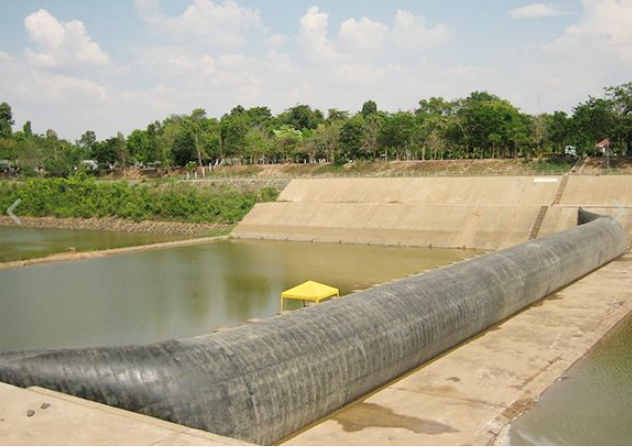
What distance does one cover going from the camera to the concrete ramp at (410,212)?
42719 millimetres

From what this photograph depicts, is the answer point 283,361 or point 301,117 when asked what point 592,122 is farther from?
point 301,117

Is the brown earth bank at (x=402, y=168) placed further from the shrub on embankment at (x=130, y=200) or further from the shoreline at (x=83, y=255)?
the shoreline at (x=83, y=255)

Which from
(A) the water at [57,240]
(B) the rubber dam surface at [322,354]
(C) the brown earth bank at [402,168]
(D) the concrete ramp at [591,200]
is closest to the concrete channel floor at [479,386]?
(B) the rubber dam surface at [322,354]

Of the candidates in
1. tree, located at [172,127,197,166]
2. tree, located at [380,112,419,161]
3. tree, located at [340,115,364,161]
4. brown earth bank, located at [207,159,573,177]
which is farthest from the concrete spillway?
tree, located at [172,127,197,166]

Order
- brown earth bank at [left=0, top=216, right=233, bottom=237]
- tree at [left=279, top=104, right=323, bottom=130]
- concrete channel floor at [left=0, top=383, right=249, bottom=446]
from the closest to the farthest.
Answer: concrete channel floor at [left=0, top=383, right=249, bottom=446] < brown earth bank at [left=0, top=216, right=233, bottom=237] < tree at [left=279, top=104, right=323, bottom=130]

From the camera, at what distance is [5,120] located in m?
125

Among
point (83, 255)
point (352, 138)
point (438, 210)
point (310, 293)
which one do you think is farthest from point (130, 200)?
point (310, 293)

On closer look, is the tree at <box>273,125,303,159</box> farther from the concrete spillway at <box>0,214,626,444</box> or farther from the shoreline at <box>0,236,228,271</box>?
the concrete spillway at <box>0,214,626,444</box>

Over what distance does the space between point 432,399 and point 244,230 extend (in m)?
38.8

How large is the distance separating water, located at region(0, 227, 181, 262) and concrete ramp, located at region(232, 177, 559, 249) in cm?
973

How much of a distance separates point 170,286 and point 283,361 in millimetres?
18636

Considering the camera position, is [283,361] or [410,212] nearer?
[283,361]

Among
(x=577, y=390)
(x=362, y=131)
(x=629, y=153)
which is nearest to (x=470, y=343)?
(x=577, y=390)

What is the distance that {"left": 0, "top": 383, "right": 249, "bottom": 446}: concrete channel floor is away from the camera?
8961 millimetres
